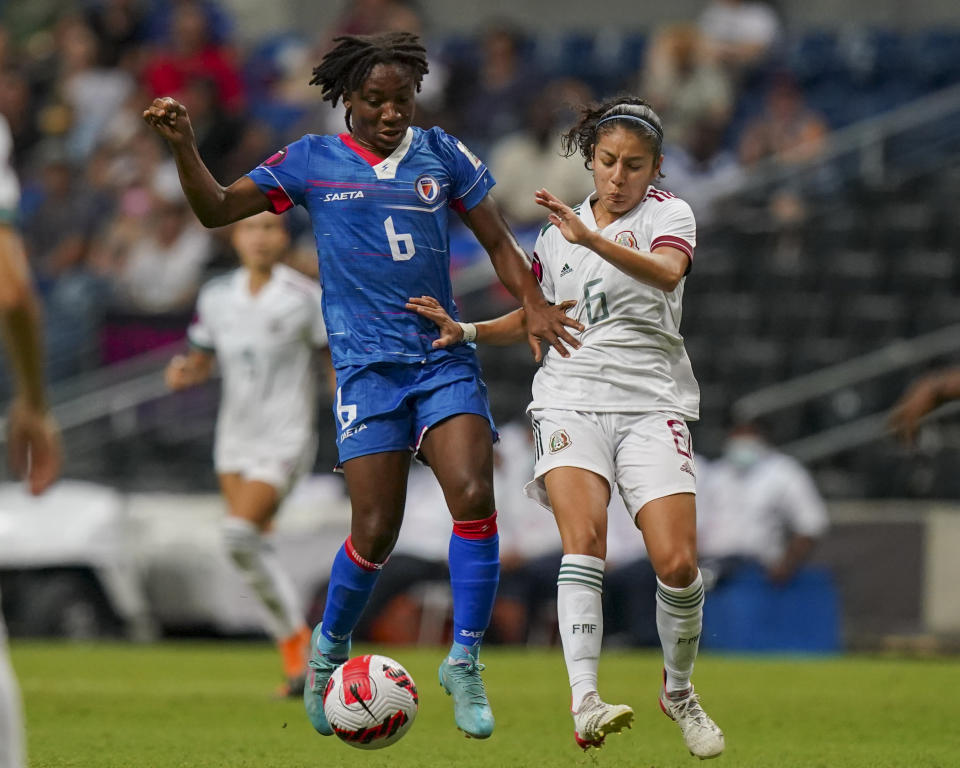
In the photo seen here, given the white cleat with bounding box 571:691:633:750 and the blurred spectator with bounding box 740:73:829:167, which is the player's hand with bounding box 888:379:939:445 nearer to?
the white cleat with bounding box 571:691:633:750

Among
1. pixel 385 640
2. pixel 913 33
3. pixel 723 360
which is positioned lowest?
pixel 385 640

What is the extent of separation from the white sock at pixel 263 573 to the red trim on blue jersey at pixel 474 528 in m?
3.55

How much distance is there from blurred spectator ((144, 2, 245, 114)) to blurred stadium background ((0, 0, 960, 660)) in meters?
0.04

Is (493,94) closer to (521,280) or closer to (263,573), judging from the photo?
(263,573)

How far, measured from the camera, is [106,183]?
19484mm

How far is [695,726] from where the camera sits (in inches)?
256

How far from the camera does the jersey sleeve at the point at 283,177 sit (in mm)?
6691

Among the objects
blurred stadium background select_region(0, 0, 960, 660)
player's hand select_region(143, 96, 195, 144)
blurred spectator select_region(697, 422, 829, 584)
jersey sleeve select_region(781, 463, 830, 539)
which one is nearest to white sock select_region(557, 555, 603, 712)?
player's hand select_region(143, 96, 195, 144)

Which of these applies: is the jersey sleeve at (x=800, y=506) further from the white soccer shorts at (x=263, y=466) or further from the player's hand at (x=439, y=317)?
the player's hand at (x=439, y=317)

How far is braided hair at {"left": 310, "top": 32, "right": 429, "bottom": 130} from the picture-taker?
6.70m

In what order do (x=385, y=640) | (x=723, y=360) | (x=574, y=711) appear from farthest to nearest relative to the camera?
(x=723, y=360)
(x=385, y=640)
(x=574, y=711)

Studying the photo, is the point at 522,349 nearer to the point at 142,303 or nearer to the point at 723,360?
the point at 723,360

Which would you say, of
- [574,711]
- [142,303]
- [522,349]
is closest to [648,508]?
[574,711]

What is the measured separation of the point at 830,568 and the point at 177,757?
336 inches
